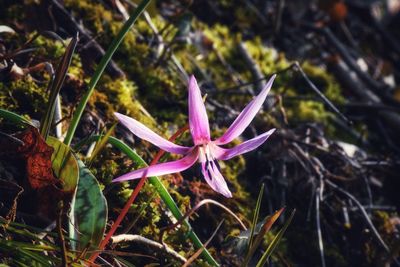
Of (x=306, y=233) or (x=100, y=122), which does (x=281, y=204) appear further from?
(x=100, y=122)

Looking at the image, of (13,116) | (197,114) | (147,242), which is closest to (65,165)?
(13,116)

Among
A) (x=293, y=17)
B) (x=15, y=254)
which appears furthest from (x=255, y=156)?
(x=293, y=17)

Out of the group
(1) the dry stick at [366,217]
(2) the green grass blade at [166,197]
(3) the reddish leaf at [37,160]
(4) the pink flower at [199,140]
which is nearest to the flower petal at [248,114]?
(4) the pink flower at [199,140]

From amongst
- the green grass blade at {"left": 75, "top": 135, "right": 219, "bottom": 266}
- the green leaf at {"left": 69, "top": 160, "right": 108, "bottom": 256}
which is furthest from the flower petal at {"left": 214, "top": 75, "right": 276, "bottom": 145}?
the green leaf at {"left": 69, "top": 160, "right": 108, "bottom": 256}

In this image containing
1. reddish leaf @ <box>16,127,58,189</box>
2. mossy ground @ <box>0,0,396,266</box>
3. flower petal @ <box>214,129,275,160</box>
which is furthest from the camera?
mossy ground @ <box>0,0,396,266</box>

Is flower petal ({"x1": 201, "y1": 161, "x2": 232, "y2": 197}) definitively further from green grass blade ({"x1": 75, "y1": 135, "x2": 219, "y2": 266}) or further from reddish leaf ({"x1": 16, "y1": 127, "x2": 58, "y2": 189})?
reddish leaf ({"x1": 16, "y1": 127, "x2": 58, "y2": 189})

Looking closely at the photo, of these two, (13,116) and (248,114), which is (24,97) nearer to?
(13,116)
